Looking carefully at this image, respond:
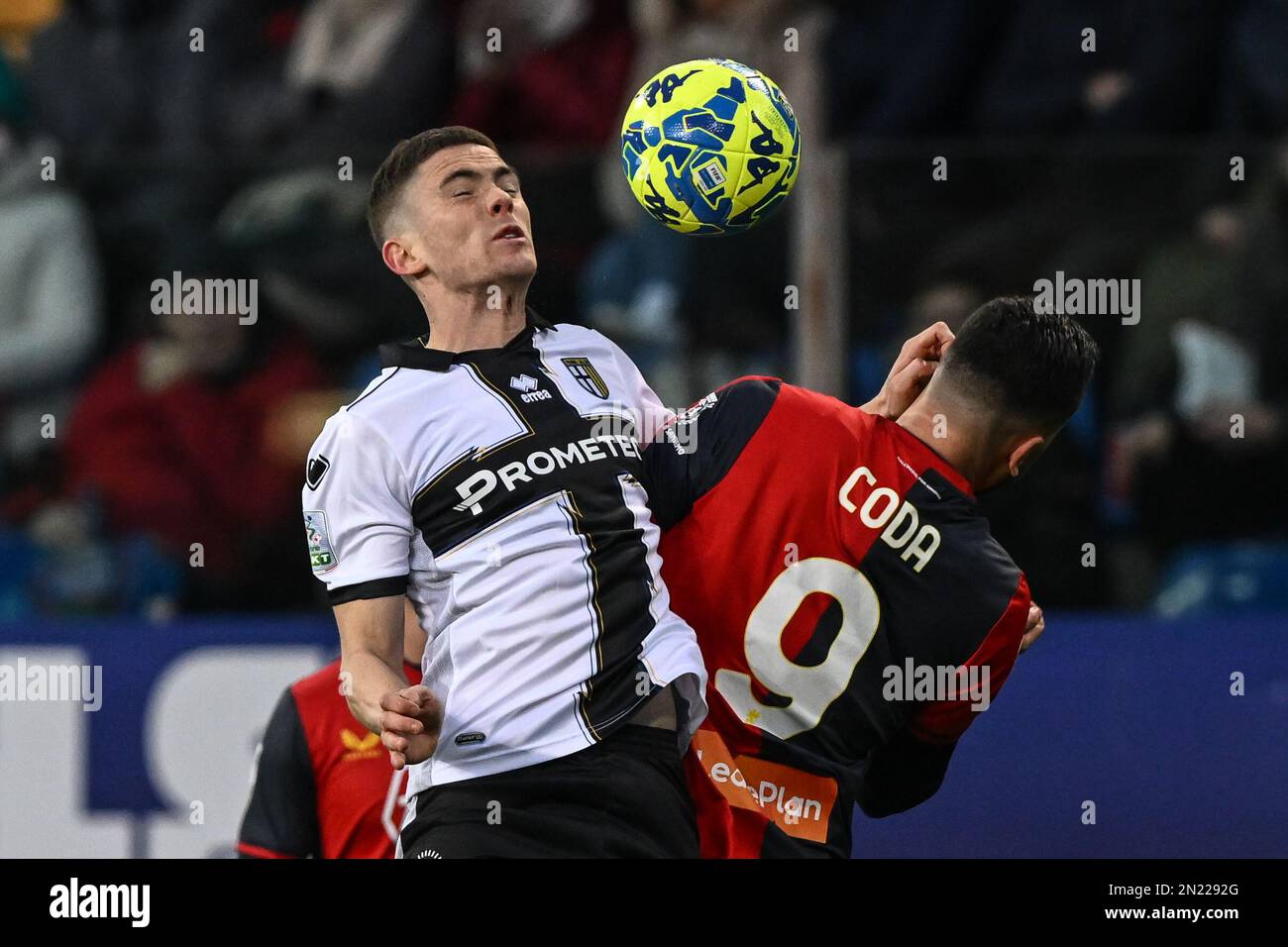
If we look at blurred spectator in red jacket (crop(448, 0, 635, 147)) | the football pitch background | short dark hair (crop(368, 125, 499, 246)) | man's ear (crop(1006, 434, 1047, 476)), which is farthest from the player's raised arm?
Answer: blurred spectator in red jacket (crop(448, 0, 635, 147))

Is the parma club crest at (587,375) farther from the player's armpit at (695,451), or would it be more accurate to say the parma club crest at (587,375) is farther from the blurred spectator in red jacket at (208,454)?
the blurred spectator in red jacket at (208,454)

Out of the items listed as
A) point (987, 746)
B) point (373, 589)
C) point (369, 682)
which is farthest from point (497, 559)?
point (987, 746)

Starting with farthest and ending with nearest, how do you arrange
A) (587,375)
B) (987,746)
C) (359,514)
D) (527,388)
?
(987,746) → (587,375) → (527,388) → (359,514)

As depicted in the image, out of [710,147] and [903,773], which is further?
[903,773]

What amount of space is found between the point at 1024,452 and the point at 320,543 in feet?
5.11

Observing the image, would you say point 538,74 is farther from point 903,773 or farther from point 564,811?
point 564,811

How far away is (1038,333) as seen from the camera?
429cm

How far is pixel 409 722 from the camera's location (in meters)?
3.56

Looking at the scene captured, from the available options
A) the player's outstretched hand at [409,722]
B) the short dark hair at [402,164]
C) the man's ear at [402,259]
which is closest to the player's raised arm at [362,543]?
the player's outstretched hand at [409,722]

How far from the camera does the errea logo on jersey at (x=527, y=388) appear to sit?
13.3 feet

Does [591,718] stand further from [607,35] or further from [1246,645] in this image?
[607,35]

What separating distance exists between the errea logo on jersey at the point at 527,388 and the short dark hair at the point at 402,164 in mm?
476

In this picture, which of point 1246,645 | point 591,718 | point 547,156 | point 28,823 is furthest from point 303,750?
point 1246,645

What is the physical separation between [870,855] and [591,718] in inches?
92.8
